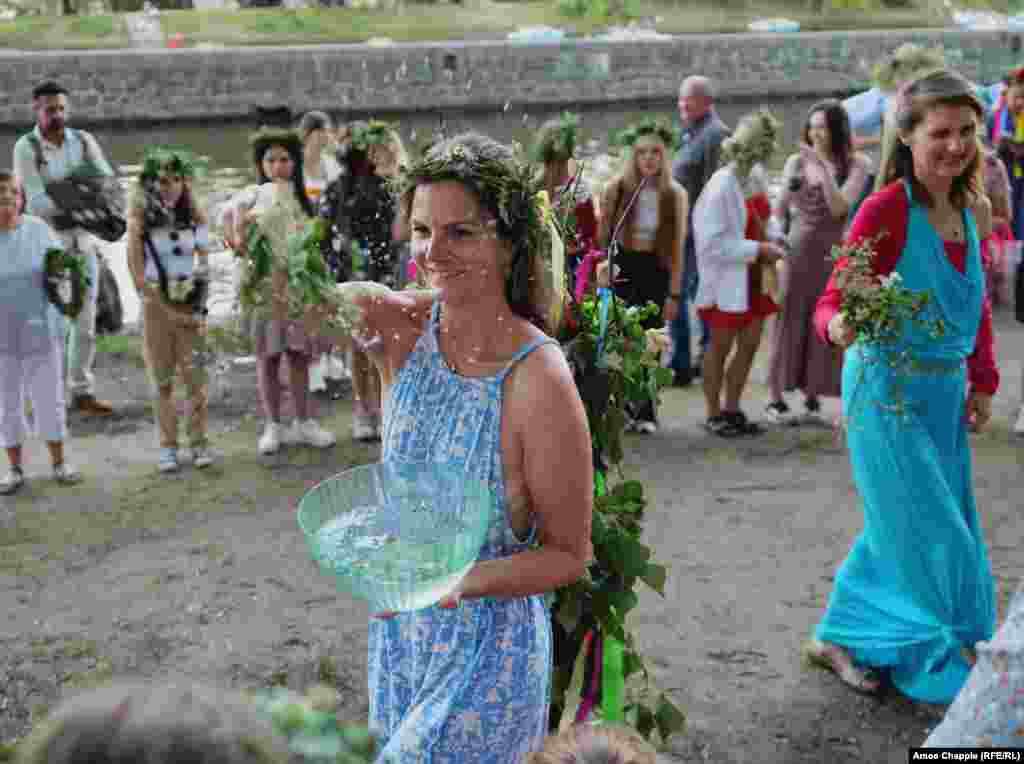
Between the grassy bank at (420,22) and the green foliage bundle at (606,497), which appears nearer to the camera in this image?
the green foliage bundle at (606,497)

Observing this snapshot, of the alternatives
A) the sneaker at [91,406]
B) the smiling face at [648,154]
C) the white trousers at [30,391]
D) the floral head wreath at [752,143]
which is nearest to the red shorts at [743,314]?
the floral head wreath at [752,143]

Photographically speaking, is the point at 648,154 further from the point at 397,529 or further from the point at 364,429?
the point at 397,529

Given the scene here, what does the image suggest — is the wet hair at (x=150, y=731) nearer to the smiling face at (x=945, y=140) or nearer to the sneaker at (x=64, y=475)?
the smiling face at (x=945, y=140)

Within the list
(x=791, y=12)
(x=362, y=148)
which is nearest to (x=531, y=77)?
(x=791, y=12)

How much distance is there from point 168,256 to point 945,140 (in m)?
4.54

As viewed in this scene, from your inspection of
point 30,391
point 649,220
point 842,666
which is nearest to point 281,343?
point 30,391

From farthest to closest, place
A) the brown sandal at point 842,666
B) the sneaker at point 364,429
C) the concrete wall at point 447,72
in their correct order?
the concrete wall at point 447,72, the sneaker at point 364,429, the brown sandal at point 842,666

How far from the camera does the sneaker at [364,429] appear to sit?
820cm

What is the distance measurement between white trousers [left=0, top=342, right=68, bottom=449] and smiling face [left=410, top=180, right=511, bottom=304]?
519 cm

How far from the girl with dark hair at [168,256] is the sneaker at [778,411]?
12.2 feet

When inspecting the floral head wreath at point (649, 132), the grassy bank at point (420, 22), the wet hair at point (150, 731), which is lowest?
the wet hair at point (150, 731)

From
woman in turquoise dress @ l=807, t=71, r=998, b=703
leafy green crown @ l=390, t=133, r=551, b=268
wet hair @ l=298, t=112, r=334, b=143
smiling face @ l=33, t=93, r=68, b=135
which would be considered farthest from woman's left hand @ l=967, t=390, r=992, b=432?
smiling face @ l=33, t=93, r=68, b=135

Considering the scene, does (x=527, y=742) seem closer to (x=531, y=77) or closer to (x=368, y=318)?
(x=368, y=318)

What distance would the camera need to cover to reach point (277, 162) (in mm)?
7637
